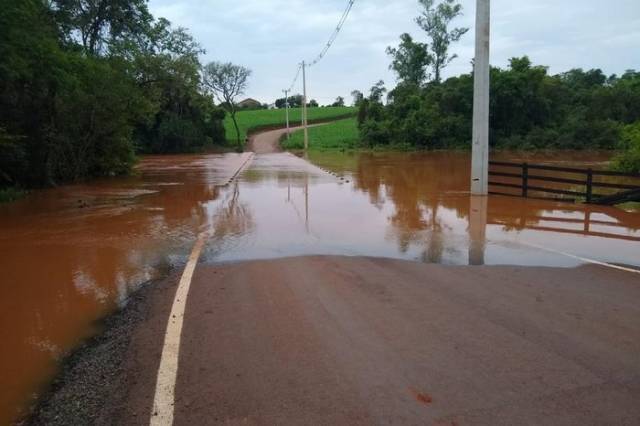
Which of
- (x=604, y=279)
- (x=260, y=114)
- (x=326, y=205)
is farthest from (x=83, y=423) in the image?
(x=260, y=114)

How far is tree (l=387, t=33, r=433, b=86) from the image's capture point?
7231 centimetres

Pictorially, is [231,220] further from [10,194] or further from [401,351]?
[10,194]

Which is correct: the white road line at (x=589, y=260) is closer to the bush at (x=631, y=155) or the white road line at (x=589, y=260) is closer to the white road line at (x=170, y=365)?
the white road line at (x=170, y=365)

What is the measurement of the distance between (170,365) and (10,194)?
1432 cm

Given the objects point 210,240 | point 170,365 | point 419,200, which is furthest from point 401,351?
point 419,200

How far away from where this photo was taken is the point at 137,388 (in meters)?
4.07

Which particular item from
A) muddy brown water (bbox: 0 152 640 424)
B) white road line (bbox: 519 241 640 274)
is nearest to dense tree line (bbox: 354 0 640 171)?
muddy brown water (bbox: 0 152 640 424)

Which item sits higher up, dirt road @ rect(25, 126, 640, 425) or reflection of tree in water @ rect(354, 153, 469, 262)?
reflection of tree in water @ rect(354, 153, 469, 262)

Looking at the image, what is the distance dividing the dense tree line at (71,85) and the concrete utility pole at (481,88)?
40.5ft

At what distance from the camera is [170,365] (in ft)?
14.6

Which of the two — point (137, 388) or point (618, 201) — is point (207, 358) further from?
point (618, 201)

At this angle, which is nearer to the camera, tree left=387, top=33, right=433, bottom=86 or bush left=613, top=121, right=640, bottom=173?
bush left=613, top=121, right=640, bottom=173

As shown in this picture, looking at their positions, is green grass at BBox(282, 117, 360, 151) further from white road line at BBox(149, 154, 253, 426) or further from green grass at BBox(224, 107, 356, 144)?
white road line at BBox(149, 154, 253, 426)

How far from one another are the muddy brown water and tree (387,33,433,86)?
58010 millimetres
